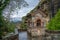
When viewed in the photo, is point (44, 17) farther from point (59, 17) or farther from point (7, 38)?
point (59, 17)

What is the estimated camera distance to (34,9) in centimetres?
2277

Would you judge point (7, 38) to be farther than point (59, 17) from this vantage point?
Yes

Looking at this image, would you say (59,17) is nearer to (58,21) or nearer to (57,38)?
(58,21)

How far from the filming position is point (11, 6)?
13.3 m

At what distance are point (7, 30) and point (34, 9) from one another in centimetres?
1150

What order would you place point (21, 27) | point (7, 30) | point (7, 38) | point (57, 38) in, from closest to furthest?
point (57, 38), point (7, 38), point (7, 30), point (21, 27)

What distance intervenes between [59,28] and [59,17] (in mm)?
499

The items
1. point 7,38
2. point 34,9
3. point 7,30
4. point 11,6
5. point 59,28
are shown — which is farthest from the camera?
point 34,9

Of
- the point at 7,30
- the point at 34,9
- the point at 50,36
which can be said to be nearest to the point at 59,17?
the point at 50,36

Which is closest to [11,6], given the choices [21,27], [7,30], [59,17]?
[7,30]

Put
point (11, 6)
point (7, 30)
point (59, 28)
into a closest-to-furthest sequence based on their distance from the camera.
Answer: point (59, 28) < point (7, 30) < point (11, 6)

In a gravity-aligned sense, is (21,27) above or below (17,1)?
below

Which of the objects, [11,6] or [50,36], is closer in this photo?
[50,36]

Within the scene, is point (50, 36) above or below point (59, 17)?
below
